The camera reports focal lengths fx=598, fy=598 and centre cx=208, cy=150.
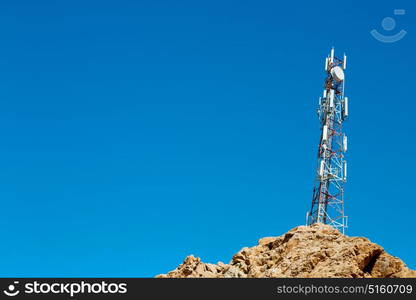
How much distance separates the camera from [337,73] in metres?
46.5

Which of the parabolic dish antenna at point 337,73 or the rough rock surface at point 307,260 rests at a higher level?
the parabolic dish antenna at point 337,73

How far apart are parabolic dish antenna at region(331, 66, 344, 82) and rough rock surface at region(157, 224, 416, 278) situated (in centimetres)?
1746

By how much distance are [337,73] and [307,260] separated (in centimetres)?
2240

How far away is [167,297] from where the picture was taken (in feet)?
79.0

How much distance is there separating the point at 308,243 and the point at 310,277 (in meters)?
4.25

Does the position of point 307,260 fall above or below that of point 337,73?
below

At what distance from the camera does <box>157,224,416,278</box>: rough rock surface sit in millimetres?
26656

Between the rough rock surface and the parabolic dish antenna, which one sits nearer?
the rough rock surface

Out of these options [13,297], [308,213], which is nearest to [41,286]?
[13,297]

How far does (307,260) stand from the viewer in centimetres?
2777

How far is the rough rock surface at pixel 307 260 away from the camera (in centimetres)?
2666

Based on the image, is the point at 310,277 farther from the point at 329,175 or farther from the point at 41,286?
the point at 329,175

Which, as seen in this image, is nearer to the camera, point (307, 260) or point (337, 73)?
point (307, 260)

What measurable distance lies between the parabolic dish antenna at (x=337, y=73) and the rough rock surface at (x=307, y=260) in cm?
1746
